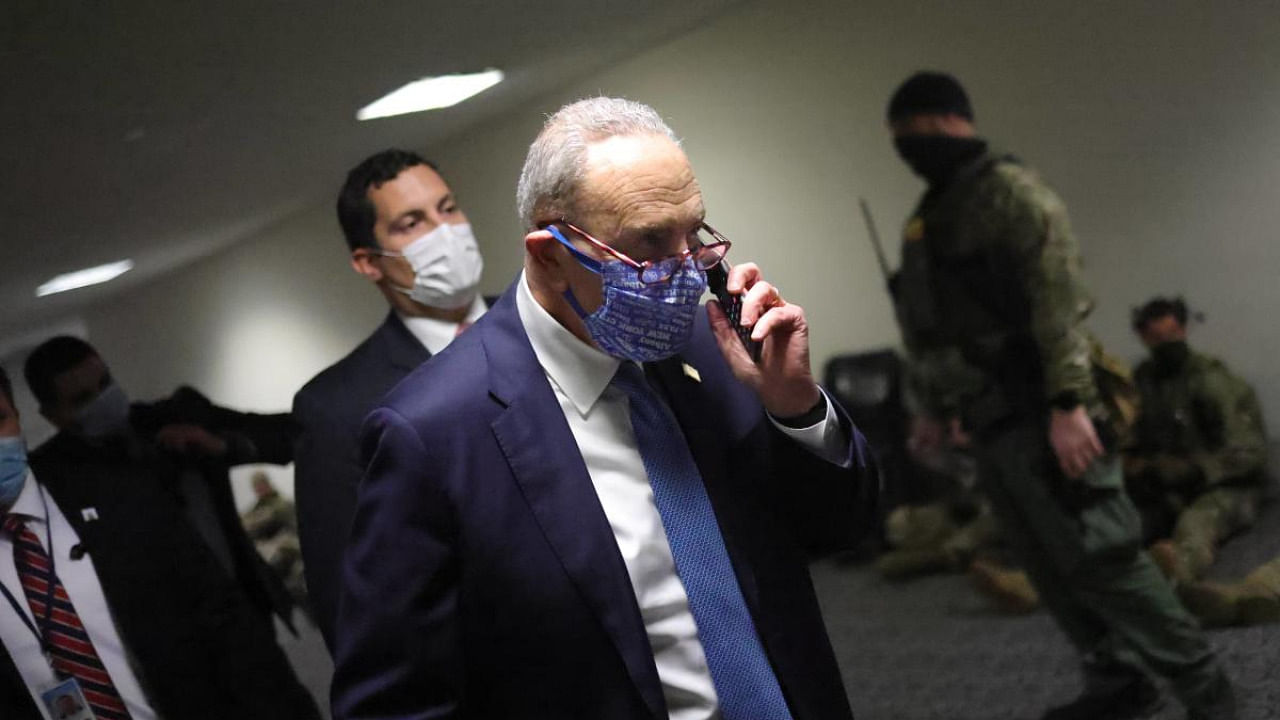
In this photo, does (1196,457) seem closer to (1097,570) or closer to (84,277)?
(1097,570)

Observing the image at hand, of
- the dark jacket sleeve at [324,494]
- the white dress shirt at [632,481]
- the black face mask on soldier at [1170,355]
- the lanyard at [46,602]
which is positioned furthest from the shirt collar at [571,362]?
the black face mask on soldier at [1170,355]

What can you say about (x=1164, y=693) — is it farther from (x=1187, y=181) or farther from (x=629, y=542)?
(x=629, y=542)

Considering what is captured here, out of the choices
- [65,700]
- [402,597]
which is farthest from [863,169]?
[65,700]

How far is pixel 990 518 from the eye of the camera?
9.10 feet

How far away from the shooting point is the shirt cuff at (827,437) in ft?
5.08

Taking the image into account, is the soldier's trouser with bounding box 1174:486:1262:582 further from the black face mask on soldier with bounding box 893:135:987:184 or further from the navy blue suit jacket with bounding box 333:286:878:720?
the navy blue suit jacket with bounding box 333:286:878:720

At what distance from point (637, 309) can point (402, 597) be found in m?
0.44

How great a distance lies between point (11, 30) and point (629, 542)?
1656mm

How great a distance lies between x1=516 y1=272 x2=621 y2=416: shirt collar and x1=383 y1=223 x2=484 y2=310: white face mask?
62 centimetres

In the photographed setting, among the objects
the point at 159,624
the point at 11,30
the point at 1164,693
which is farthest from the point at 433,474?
the point at 1164,693

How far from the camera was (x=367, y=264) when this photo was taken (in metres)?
2.32

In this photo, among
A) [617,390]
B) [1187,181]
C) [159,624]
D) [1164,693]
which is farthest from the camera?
[1164,693]

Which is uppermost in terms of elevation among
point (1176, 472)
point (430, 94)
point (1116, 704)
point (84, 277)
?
point (430, 94)

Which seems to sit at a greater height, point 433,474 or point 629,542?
point 433,474
